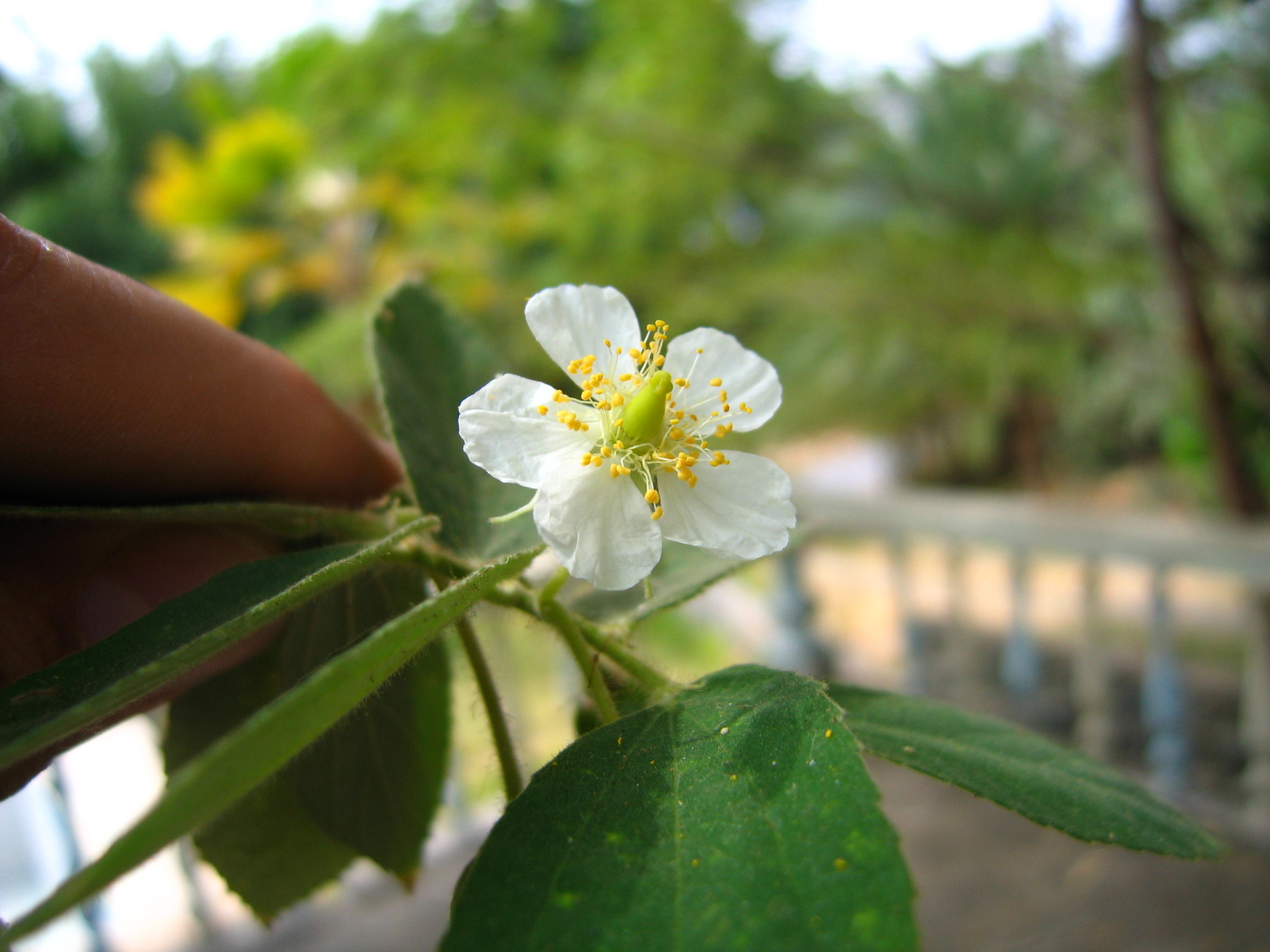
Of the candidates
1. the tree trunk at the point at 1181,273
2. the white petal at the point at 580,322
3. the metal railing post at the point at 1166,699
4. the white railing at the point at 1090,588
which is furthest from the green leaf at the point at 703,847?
the metal railing post at the point at 1166,699

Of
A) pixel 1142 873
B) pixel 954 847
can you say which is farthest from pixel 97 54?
pixel 1142 873

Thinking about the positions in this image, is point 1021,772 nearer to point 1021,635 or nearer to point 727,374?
point 727,374

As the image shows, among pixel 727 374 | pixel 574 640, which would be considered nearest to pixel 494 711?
pixel 574 640

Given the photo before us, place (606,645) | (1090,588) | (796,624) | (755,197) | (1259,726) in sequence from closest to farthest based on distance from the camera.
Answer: (606,645), (1259,726), (1090,588), (796,624), (755,197)

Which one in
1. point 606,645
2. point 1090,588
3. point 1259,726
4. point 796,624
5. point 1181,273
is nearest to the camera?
point 606,645

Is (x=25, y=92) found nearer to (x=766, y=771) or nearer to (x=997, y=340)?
(x=997, y=340)

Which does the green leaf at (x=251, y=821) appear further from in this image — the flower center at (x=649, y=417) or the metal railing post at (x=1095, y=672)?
the metal railing post at (x=1095, y=672)

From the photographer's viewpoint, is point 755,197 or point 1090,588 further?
point 755,197
